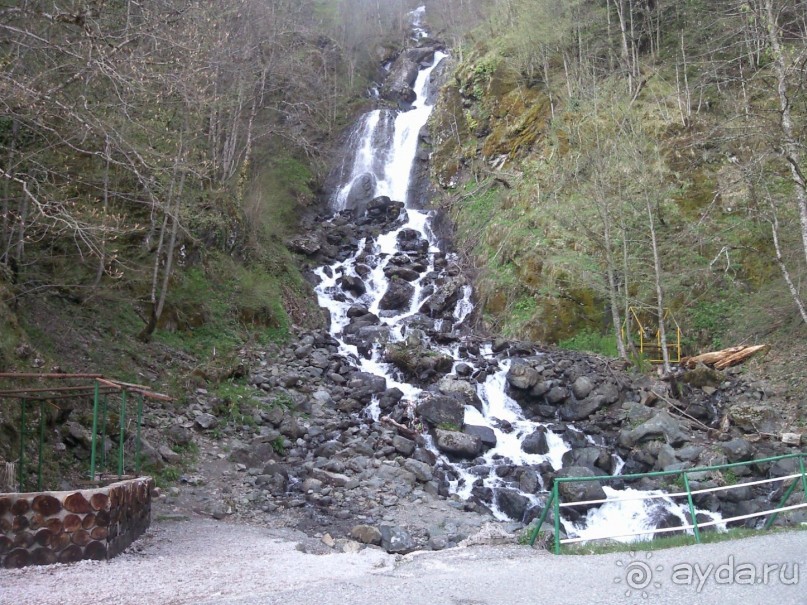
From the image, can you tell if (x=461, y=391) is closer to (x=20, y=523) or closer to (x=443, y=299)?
(x=443, y=299)

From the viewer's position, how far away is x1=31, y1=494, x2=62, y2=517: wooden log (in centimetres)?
605

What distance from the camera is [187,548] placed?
7.51m

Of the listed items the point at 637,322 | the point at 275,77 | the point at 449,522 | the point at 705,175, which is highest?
the point at 275,77

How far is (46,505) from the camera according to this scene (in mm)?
6094

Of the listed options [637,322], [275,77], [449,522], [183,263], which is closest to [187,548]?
[449,522]

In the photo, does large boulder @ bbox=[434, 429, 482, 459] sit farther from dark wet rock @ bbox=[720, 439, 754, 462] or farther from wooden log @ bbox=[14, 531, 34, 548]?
wooden log @ bbox=[14, 531, 34, 548]

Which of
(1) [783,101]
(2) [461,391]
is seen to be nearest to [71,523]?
(2) [461,391]

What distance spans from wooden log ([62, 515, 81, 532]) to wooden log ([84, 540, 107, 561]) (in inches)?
9.7

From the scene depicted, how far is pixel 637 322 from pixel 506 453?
7.14m

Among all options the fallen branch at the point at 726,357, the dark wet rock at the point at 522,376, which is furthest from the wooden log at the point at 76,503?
the fallen branch at the point at 726,357

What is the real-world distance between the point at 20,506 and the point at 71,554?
71 centimetres

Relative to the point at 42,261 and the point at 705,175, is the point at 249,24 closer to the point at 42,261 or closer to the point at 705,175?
the point at 42,261

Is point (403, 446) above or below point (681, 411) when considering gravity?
below

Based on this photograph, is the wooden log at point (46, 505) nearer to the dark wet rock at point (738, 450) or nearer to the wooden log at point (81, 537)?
the wooden log at point (81, 537)
